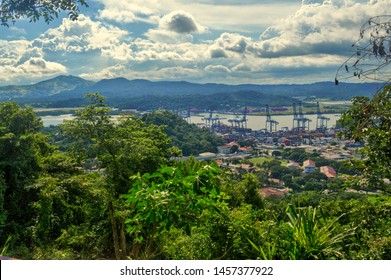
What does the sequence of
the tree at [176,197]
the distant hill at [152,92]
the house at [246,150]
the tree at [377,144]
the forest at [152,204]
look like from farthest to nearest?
the house at [246,150]
the distant hill at [152,92]
the tree at [377,144]
the forest at [152,204]
the tree at [176,197]

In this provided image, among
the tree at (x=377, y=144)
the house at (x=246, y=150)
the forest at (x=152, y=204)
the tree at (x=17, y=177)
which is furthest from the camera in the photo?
the house at (x=246, y=150)

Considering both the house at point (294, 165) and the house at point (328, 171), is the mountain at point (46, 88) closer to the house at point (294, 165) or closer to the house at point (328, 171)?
the house at point (328, 171)

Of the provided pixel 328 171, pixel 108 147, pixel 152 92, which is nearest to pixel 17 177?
pixel 108 147

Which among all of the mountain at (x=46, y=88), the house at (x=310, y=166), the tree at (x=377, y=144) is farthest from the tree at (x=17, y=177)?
the house at (x=310, y=166)

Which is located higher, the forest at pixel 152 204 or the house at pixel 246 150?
the forest at pixel 152 204

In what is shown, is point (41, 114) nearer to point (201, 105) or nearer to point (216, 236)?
point (201, 105)

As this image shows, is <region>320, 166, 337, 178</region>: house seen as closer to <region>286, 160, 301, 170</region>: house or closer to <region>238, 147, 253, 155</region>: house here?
<region>286, 160, 301, 170</region>: house
